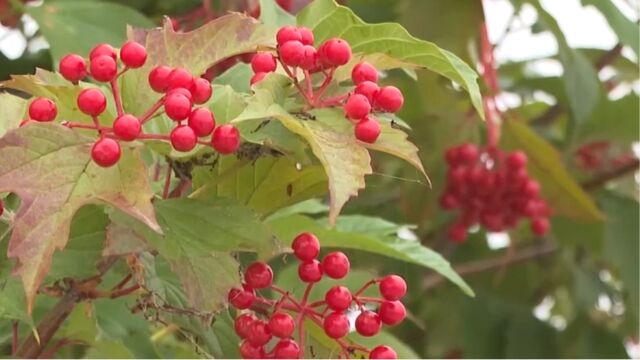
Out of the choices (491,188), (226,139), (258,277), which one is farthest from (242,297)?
(491,188)

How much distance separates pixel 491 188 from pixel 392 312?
0.64m

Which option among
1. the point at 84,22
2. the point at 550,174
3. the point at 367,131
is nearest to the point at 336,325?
the point at 367,131

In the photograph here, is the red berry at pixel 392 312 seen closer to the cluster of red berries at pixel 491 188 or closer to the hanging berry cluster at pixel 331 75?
the hanging berry cluster at pixel 331 75

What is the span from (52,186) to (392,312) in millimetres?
231

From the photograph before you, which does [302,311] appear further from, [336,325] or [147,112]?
[147,112]

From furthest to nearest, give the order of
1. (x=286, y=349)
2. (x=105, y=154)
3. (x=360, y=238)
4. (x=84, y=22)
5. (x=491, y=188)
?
(x=491, y=188)
(x=84, y=22)
(x=360, y=238)
(x=286, y=349)
(x=105, y=154)

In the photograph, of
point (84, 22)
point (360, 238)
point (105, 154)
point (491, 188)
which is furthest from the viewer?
point (491, 188)

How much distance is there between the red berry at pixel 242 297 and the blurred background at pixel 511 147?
0.43 m

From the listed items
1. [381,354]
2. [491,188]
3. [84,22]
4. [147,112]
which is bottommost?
[491,188]

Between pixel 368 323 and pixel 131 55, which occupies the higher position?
pixel 131 55

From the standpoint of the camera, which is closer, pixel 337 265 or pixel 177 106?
pixel 177 106

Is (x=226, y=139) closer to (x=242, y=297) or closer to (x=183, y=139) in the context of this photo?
(x=183, y=139)

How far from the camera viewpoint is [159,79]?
559mm

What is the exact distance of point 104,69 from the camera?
0.56 m
